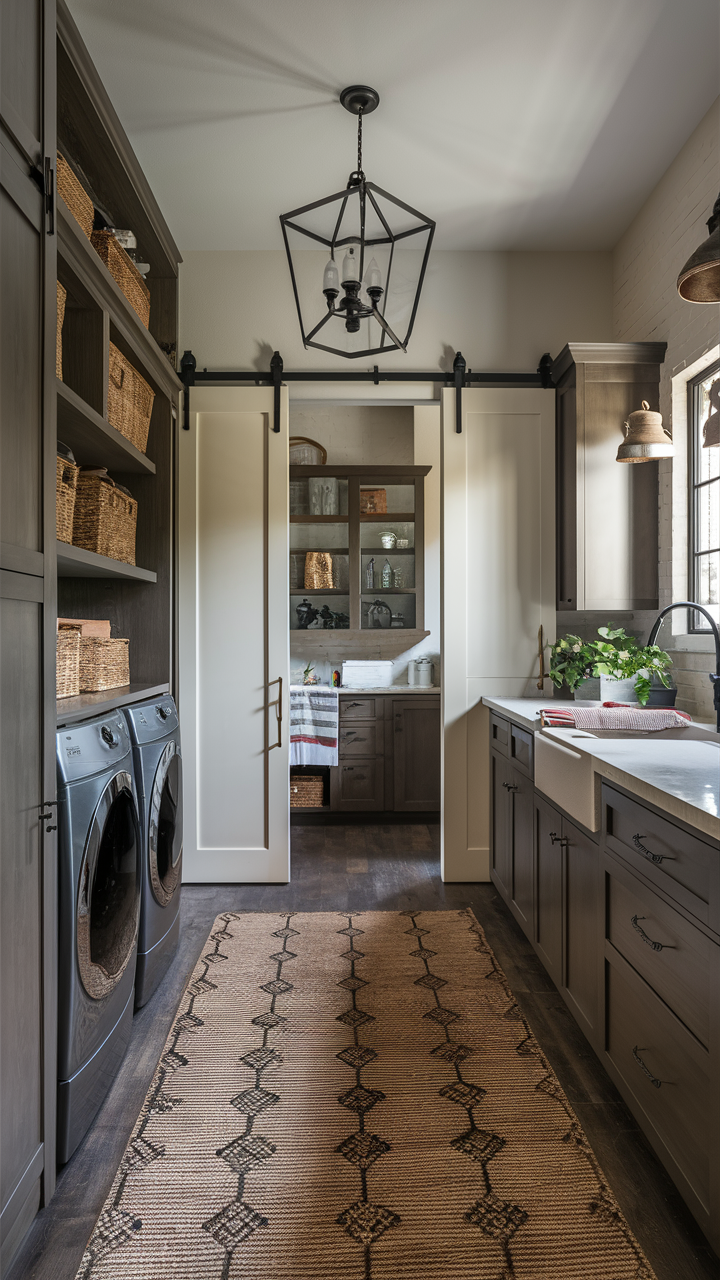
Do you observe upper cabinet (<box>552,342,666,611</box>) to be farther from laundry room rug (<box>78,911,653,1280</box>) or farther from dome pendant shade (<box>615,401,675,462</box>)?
laundry room rug (<box>78,911,653,1280</box>)

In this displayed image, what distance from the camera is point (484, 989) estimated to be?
2.48 metres

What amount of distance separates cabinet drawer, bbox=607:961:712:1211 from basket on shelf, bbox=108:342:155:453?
90.7 inches

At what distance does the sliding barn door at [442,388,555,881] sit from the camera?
3562 mm

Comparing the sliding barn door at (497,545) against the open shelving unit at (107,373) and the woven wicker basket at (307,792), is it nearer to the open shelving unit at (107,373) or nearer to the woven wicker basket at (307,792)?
the open shelving unit at (107,373)

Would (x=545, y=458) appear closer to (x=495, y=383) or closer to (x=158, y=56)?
(x=495, y=383)

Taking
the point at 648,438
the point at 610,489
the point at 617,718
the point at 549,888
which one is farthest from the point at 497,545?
the point at 549,888

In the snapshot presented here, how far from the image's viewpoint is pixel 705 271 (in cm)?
173

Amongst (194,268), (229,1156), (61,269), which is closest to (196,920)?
(229,1156)

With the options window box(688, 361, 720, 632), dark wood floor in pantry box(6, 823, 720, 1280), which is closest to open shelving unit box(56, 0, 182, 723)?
dark wood floor in pantry box(6, 823, 720, 1280)

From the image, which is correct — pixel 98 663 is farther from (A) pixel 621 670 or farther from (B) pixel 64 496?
(A) pixel 621 670

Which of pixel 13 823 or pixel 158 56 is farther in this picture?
pixel 158 56

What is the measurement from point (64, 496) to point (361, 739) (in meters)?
3.12

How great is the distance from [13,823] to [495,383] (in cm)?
304

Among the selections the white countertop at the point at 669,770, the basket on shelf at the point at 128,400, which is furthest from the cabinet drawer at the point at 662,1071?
the basket on shelf at the point at 128,400
